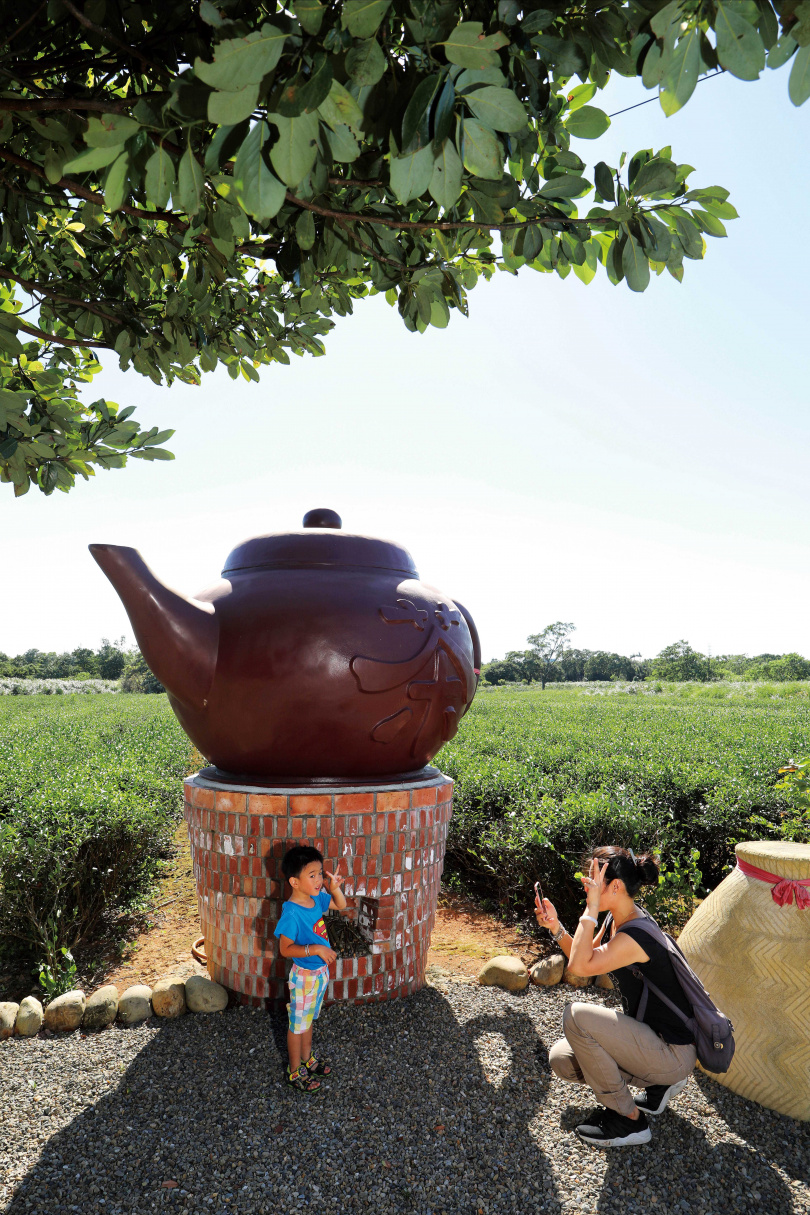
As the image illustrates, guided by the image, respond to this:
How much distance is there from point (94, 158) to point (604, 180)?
1320 millimetres

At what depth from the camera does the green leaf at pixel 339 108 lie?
1.44 meters

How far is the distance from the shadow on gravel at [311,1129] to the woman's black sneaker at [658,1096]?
1.36 feet

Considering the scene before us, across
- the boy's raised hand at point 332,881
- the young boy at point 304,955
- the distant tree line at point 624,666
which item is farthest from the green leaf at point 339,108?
the distant tree line at point 624,666

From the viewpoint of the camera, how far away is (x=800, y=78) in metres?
1.41

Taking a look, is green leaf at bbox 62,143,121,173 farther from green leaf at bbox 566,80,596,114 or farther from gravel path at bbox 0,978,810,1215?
gravel path at bbox 0,978,810,1215

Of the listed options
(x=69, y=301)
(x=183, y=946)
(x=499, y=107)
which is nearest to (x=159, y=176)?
(x=499, y=107)

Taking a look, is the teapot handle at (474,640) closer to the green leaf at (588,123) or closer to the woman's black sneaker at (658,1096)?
the woman's black sneaker at (658,1096)

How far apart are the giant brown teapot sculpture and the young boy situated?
620 millimetres

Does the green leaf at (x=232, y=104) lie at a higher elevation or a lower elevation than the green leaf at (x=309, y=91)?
lower

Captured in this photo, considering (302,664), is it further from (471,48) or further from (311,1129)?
(471,48)

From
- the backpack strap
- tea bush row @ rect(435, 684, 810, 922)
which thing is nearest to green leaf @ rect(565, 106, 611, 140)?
the backpack strap

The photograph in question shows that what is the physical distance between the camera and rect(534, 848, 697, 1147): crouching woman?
2662 millimetres

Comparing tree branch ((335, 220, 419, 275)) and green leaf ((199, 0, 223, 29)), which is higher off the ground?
tree branch ((335, 220, 419, 275))

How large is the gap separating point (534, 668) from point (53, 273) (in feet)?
280
